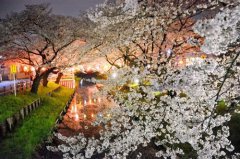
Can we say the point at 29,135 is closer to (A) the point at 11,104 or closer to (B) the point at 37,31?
(A) the point at 11,104

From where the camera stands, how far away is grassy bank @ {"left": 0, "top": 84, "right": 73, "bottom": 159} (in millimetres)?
12172

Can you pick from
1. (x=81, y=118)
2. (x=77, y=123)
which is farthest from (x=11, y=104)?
(x=81, y=118)

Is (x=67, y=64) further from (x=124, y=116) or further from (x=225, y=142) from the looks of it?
(x=225, y=142)

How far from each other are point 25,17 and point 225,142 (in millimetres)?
18756

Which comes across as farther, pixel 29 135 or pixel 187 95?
pixel 29 135

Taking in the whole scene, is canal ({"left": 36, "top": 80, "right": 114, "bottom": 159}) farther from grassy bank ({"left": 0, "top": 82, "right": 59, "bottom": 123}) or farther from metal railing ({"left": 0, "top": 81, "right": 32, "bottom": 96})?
metal railing ({"left": 0, "top": 81, "right": 32, "bottom": 96})

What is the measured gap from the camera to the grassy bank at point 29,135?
12172 mm

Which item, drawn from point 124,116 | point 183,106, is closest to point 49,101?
point 124,116

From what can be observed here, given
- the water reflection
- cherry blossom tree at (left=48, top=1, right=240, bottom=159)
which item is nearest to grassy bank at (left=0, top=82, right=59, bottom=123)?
the water reflection

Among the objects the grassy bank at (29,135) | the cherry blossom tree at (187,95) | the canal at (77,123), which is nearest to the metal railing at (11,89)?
the grassy bank at (29,135)

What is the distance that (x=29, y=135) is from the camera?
14.6 meters

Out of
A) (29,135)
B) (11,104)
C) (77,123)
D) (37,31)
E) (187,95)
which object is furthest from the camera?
(37,31)

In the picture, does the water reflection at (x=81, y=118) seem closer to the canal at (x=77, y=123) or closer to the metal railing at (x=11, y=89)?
the canal at (x=77, y=123)

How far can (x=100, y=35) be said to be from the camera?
22.9 metres
